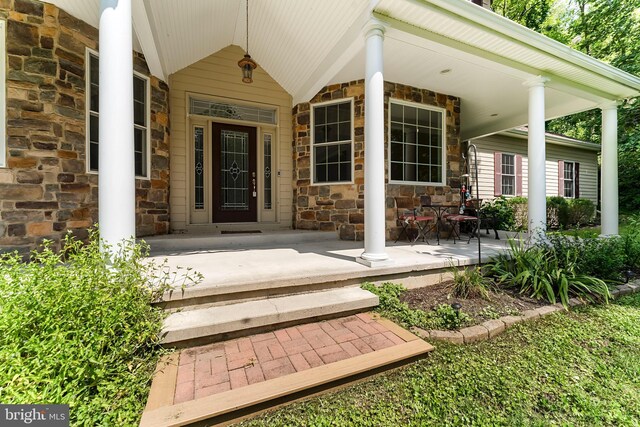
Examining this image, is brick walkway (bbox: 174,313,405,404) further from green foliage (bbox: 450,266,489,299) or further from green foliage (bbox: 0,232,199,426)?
green foliage (bbox: 450,266,489,299)

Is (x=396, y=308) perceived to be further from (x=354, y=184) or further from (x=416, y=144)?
(x=416, y=144)

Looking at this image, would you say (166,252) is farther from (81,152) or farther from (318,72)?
(318,72)

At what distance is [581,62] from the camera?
13.9 ft

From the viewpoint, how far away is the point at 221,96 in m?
5.39

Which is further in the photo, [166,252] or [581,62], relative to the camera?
[581,62]

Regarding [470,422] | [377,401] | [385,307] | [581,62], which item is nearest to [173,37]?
[385,307]

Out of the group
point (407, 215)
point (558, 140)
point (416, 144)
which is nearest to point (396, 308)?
point (407, 215)

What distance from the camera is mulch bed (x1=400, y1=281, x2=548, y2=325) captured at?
104 inches

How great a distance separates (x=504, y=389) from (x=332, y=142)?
14.7 feet

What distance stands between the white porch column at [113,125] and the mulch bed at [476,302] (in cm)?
276

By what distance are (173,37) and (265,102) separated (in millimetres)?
1886

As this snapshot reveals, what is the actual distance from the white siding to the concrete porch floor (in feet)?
16.5

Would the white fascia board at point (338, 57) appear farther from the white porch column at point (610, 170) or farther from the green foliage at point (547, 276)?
the white porch column at point (610, 170)

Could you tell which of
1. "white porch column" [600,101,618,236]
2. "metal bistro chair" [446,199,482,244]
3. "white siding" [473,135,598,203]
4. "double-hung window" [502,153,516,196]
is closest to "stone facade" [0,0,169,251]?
"metal bistro chair" [446,199,482,244]
